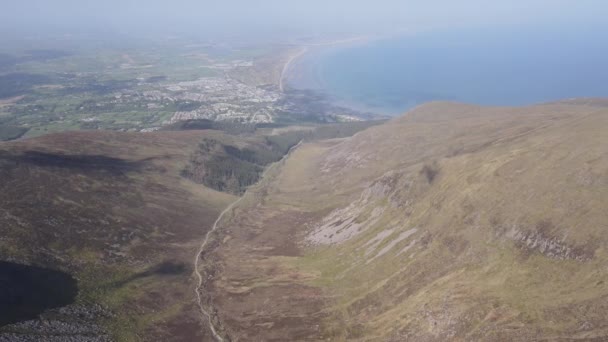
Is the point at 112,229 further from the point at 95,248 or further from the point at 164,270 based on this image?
the point at 164,270

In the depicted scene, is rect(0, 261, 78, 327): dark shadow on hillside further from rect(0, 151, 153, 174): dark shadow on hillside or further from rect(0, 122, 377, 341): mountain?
rect(0, 151, 153, 174): dark shadow on hillside

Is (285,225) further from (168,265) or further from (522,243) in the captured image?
(522,243)

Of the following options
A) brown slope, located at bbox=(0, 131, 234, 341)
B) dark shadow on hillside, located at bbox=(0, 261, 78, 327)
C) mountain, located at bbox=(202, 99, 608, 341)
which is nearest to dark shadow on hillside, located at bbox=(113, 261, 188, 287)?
brown slope, located at bbox=(0, 131, 234, 341)

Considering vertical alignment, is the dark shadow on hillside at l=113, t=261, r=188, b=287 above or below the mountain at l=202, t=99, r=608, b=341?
below

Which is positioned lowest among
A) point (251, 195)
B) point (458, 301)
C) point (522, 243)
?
point (251, 195)

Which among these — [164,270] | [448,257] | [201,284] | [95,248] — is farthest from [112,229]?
[448,257]

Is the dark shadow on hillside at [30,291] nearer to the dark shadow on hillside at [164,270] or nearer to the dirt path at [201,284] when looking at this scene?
the dark shadow on hillside at [164,270]

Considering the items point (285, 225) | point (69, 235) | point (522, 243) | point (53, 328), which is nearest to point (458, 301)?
point (522, 243)
